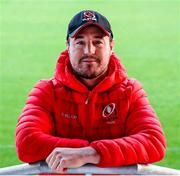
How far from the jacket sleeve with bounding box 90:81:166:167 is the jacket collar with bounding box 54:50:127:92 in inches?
2.2

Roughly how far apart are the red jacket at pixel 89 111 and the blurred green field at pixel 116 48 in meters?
1.58

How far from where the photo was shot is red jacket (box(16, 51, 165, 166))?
1.73m

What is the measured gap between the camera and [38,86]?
6.00 feet

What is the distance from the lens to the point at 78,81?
1.80 metres

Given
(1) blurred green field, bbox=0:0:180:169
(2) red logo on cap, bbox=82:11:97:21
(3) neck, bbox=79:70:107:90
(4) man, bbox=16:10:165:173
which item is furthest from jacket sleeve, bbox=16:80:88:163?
(1) blurred green field, bbox=0:0:180:169

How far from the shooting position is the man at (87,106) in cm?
169

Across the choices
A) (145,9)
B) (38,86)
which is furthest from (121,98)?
(145,9)

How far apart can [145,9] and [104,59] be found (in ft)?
20.2

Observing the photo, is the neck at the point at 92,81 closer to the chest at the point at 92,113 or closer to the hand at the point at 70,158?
the chest at the point at 92,113

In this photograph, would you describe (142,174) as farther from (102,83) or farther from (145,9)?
(145,9)

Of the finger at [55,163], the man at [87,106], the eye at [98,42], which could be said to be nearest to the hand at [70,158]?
the finger at [55,163]

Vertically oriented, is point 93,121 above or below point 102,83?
below

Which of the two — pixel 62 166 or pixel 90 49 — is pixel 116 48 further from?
pixel 62 166

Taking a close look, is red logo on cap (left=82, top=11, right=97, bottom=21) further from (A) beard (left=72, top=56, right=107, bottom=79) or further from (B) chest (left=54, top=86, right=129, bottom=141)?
(B) chest (left=54, top=86, right=129, bottom=141)
